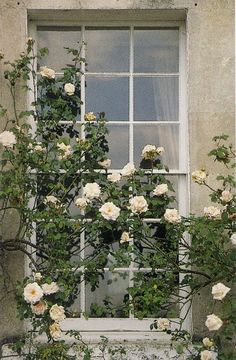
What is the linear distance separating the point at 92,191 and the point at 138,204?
0.34m

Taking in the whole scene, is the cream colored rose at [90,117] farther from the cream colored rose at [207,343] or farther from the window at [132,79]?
the cream colored rose at [207,343]

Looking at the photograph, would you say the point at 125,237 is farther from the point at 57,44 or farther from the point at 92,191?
the point at 57,44

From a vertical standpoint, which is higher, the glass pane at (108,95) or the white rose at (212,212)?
the glass pane at (108,95)

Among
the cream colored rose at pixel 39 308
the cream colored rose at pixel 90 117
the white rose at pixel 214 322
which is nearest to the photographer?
the white rose at pixel 214 322

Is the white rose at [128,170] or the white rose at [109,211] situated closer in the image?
the white rose at [109,211]

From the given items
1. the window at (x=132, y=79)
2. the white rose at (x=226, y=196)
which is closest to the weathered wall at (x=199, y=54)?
the window at (x=132, y=79)

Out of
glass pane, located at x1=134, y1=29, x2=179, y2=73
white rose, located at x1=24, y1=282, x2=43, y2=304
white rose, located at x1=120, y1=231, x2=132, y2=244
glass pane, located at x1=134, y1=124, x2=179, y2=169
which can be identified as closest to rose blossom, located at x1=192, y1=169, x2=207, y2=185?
glass pane, located at x1=134, y1=124, x2=179, y2=169

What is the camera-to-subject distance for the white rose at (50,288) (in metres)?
5.64

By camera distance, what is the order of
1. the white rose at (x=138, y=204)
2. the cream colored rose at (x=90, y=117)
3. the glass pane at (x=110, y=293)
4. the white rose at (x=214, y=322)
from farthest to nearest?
1. the glass pane at (x=110, y=293)
2. the cream colored rose at (x=90, y=117)
3. the white rose at (x=138, y=204)
4. the white rose at (x=214, y=322)

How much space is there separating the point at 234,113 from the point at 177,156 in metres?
0.57

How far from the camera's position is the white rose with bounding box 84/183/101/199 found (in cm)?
573

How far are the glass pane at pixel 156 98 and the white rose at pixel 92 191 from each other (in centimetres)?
88

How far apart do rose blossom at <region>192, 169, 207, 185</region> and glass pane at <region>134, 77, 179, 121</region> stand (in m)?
0.69

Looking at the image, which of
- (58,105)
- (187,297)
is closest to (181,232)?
(187,297)
